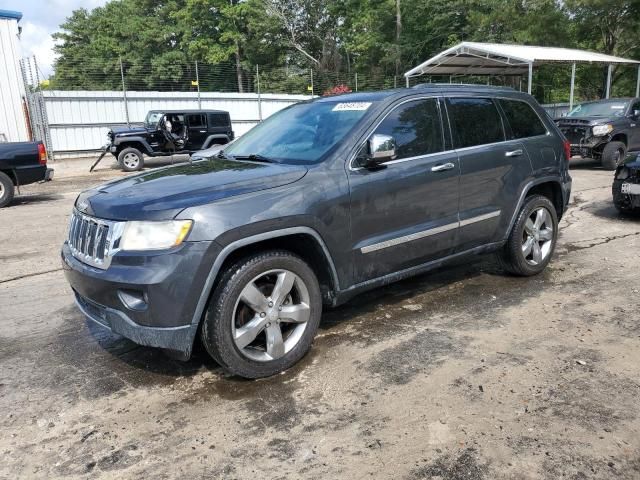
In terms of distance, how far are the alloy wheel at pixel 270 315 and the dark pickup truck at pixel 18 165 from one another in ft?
29.8

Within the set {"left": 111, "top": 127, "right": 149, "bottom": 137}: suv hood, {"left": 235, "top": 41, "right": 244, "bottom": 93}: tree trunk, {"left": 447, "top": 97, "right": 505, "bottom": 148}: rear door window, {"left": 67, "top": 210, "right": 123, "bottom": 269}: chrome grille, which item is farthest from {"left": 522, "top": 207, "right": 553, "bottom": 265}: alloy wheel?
{"left": 235, "top": 41, "right": 244, "bottom": 93}: tree trunk

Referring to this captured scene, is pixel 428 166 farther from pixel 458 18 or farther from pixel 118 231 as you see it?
pixel 458 18

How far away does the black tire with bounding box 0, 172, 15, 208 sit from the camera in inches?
409

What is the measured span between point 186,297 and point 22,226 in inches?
276

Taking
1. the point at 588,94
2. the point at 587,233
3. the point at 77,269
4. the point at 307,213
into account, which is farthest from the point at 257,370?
the point at 588,94

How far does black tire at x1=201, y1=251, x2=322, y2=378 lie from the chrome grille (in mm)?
646

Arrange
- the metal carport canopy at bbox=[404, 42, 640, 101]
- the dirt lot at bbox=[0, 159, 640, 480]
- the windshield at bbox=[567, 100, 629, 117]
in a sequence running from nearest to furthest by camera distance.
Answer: the dirt lot at bbox=[0, 159, 640, 480], the windshield at bbox=[567, 100, 629, 117], the metal carport canopy at bbox=[404, 42, 640, 101]

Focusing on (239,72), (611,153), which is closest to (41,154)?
(611,153)

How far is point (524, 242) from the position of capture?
5.04 metres

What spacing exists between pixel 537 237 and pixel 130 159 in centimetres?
1449

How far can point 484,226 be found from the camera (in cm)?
455

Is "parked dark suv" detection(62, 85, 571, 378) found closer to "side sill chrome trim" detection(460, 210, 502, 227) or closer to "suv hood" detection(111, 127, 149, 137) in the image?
"side sill chrome trim" detection(460, 210, 502, 227)

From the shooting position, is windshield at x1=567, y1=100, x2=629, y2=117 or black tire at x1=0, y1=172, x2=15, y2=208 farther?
windshield at x1=567, y1=100, x2=629, y2=117

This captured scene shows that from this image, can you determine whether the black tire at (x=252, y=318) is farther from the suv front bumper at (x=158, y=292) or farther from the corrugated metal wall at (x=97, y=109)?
the corrugated metal wall at (x=97, y=109)
